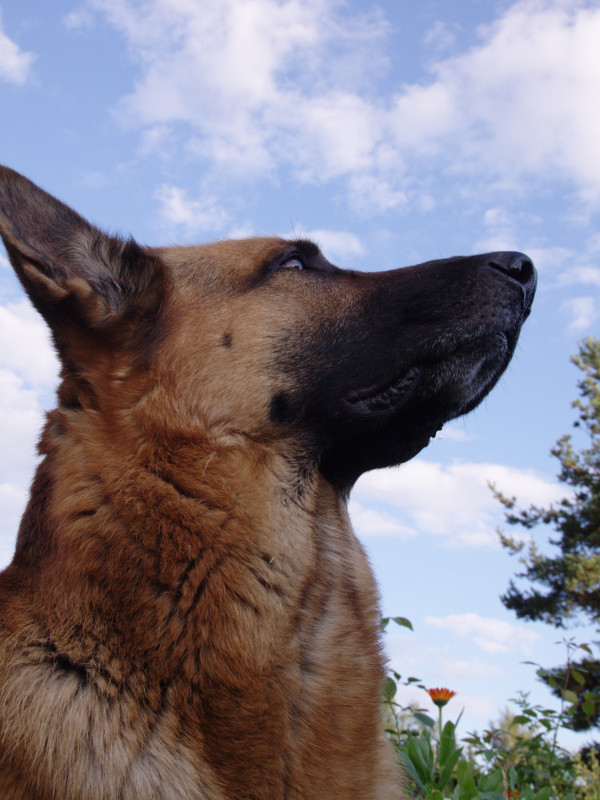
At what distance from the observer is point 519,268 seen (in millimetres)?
2965

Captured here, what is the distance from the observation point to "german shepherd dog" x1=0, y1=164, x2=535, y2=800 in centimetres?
205

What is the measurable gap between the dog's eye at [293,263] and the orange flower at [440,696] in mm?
2248

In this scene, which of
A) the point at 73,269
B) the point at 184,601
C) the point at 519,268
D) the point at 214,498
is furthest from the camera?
the point at 519,268

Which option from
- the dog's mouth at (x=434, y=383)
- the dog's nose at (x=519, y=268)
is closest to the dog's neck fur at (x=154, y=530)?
the dog's mouth at (x=434, y=383)

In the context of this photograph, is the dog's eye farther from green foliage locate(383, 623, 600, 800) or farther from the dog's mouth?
green foliage locate(383, 623, 600, 800)

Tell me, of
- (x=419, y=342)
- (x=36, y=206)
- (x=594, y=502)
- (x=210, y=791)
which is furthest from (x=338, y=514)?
(x=594, y=502)

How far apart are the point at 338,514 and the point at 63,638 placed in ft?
4.08

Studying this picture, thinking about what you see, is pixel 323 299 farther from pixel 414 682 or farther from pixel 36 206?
pixel 414 682

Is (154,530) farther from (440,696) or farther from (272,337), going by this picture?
(440,696)

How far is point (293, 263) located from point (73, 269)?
1020 mm

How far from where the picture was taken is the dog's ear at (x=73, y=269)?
2.46 meters

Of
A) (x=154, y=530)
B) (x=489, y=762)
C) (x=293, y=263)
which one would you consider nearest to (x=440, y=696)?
(x=489, y=762)

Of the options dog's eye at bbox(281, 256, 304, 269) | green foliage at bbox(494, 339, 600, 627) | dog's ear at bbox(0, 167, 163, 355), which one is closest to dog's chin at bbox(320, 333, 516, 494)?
dog's eye at bbox(281, 256, 304, 269)

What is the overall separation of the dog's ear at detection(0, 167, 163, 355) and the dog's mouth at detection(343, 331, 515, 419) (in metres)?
0.96
